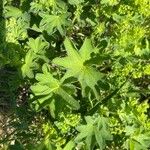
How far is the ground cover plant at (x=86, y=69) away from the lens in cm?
206

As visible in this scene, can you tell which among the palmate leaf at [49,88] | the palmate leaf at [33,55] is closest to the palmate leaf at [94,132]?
the palmate leaf at [49,88]

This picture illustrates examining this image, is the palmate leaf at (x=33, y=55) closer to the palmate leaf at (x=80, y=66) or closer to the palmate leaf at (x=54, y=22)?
the palmate leaf at (x=54, y=22)

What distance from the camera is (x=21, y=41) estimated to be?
8.15 ft

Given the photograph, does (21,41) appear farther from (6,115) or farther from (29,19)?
(6,115)

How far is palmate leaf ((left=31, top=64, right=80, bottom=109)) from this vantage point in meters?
2.05

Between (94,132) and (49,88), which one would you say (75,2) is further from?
(94,132)

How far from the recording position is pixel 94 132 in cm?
216

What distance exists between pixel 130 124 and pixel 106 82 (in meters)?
0.26

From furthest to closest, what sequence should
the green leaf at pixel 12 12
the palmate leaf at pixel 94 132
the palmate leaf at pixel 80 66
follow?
the green leaf at pixel 12 12, the palmate leaf at pixel 94 132, the palmate leaf at pixel 80 66

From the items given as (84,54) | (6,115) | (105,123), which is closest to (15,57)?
(84,54)

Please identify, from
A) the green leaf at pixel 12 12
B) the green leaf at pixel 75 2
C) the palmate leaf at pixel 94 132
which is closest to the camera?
the palmate leaf at pixel 94 132

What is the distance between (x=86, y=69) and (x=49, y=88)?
0.20 m

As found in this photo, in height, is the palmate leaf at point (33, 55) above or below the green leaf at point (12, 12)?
below

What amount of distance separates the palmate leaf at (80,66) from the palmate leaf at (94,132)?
0.17 m
